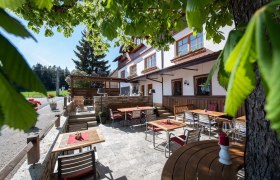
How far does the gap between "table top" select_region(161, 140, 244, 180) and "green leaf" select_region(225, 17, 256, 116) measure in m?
2.01

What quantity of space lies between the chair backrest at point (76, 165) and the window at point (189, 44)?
893cm

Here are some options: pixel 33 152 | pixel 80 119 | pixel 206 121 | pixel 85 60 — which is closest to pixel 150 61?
pixel 80 119

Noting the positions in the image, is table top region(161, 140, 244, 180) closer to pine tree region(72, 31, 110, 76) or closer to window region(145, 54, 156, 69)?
window region(145, 54, 156, 69)

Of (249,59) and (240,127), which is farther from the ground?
(249,59)

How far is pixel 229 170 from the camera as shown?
2.16m

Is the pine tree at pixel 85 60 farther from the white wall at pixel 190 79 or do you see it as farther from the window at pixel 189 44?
the window at pixel 189 44

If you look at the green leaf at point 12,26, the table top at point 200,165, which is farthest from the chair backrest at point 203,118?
the green leaf at point 12,26

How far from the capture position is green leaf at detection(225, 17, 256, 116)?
0.33 meters

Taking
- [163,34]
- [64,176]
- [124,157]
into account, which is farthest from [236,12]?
[124,157]

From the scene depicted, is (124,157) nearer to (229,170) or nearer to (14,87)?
(229,170)

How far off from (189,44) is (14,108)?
465 inches

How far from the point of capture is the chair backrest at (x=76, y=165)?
3.06 meters

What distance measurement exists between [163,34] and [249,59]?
390 centimetres

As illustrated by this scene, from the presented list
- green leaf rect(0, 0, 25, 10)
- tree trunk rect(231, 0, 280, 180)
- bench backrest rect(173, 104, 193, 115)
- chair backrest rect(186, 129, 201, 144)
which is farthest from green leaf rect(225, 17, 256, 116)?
bench backrest rect(173, 104, 193, 115)
